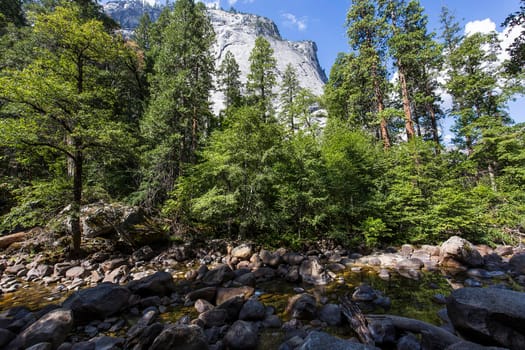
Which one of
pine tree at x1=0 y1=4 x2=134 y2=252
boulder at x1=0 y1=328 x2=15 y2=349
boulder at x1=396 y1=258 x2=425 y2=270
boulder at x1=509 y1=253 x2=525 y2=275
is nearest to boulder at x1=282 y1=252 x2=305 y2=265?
boulder at x1=396 y1=258 x2=425 y2=270

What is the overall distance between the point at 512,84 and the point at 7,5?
1697 inches

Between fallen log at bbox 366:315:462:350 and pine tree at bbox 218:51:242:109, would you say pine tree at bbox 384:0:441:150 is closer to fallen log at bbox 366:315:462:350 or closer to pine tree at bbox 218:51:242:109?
fallen log at bbox 366:315:462:350

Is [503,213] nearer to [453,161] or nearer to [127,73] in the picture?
[453,161]

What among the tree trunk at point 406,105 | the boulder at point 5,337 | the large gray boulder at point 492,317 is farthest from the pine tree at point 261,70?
the boulder at point 5,337

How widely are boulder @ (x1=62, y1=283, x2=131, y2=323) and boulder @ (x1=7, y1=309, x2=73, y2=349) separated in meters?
0.63

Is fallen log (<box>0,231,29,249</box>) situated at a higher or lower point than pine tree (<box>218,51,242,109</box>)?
lower

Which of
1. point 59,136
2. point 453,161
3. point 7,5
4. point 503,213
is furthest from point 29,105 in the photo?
point 7,5

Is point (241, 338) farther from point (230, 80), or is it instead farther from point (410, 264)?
point (230, 80)

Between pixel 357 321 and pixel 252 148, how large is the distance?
896 cm

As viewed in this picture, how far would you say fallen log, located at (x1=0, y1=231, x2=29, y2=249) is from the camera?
10.4 m

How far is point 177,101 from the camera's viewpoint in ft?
48.5

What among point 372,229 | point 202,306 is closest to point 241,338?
point 202,306

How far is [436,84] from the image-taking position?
62.4 ft

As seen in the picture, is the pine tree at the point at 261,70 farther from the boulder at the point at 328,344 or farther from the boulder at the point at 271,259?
the boulder at the point at 328,344
